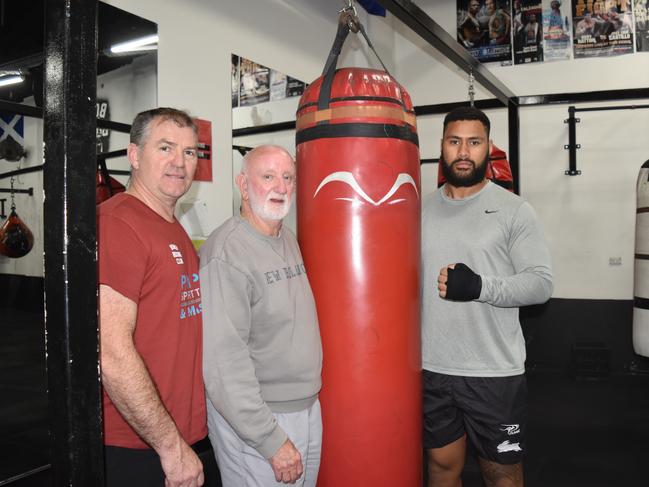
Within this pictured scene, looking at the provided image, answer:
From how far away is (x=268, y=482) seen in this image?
1.45 meters

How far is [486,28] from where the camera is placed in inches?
203

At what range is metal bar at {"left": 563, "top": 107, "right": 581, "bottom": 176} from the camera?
451cm

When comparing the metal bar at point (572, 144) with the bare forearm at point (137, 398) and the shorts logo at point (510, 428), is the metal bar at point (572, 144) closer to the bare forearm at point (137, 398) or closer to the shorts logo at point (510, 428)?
the shorts logo at point (510, 428)

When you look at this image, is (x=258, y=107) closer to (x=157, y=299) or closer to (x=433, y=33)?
(x=433, y=33)

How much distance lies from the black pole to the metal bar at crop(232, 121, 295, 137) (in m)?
2.03

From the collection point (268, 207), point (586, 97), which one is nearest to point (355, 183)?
point (268, 207)

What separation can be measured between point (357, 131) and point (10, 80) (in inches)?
58.2

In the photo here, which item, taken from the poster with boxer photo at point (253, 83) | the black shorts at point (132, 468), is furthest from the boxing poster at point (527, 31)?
the black shorts at point (132, 468)

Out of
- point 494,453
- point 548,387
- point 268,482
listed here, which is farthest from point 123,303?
point 548,387

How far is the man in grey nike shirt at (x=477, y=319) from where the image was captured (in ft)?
6.29

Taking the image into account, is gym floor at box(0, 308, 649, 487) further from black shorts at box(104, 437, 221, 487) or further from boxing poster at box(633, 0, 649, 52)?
boxing poster at box(633, 0, 649, 52)

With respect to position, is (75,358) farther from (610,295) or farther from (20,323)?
(610,295)

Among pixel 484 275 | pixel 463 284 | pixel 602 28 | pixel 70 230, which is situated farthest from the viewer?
pixel 602 28

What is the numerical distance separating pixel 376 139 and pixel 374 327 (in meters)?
0.57
